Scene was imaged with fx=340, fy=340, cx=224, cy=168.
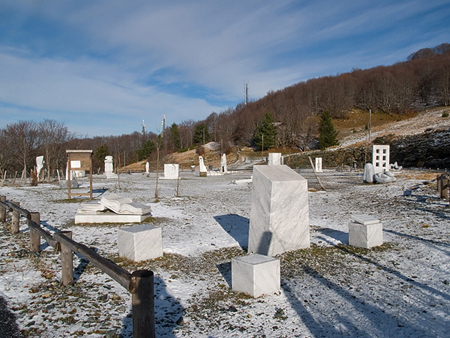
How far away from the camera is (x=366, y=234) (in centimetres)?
731

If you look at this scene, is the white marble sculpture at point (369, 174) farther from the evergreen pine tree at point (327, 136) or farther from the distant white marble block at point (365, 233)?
the evergreen pine tree at point (327, 136)

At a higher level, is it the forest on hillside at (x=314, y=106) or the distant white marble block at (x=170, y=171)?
the forest on hillside at (x=314, y=106)

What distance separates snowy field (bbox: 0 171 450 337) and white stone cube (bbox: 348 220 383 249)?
0.23 metres

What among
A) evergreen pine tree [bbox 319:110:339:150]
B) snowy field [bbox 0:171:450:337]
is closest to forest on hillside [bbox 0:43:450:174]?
evergreen pine tree [bbox 319:110:339:150]

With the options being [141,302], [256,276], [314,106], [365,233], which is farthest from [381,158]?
[314,106]

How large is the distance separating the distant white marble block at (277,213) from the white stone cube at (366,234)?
46.2 inches

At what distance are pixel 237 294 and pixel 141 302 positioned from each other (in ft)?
7.29

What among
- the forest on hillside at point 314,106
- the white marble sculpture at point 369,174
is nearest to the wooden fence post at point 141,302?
the white marble sculpture at point 369,174

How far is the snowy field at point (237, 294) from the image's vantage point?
4.11 metres

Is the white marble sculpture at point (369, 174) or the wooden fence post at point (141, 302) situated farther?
the white marble sculpture at point (369, 174)

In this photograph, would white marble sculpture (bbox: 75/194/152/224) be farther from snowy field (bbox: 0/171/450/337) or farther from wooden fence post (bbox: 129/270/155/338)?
wooden fence post (bbox: 129/270/155/338)

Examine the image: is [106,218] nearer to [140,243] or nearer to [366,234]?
[140,243]

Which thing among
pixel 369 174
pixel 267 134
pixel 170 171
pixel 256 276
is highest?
pixel 267 134

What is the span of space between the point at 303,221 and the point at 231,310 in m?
3.17
